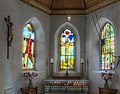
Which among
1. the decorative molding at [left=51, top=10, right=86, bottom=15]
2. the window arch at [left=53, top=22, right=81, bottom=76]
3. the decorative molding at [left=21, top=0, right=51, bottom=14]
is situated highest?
the decorative molding at [left=21, top=0, right=51, bottom=14]

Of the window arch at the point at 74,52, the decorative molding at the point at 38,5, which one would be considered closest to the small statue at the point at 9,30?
the decorative molding at the point at 38,5

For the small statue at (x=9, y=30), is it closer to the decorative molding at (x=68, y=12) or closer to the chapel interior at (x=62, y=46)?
the chapel interior at (x=62, y=46)

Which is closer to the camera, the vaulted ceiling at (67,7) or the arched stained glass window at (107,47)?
the arched stained glass window at (107,47)

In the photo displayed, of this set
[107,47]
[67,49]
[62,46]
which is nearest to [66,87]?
[67,49]

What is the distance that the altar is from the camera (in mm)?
10961

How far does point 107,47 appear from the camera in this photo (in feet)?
36.7

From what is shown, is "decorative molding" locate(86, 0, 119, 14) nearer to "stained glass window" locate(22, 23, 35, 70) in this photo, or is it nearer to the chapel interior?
the chapel interior

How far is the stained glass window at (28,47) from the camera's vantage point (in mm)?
10934

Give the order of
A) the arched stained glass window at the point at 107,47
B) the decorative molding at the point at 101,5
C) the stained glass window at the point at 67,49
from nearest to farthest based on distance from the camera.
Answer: the decorative molding at the point at 101,5 < the arched stained glass window at the point at 107,47 < the stained glass window at the point at 67,49

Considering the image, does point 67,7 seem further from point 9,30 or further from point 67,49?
point 9,30

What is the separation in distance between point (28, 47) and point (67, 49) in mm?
2173

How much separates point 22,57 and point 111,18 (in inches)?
158

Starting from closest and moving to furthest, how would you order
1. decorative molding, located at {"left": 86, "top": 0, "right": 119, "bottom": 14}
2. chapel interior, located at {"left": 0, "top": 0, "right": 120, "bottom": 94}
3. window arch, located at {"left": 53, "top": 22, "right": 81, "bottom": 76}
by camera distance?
chapel interior, located at {"left": 0, "top": 0, "right": 120, "bottom": 94}, decorative molding, located at {"left": 86, "top": 0, "right": 119, "bottom": 14}, window arch, located at {"left": 53, "top": 22, "right": 81, "bottom": 76}

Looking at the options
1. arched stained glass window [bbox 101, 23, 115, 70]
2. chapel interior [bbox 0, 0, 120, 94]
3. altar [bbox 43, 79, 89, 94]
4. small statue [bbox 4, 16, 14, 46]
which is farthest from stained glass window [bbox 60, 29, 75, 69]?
small statue [bbox 4, 16, 14, 46]
